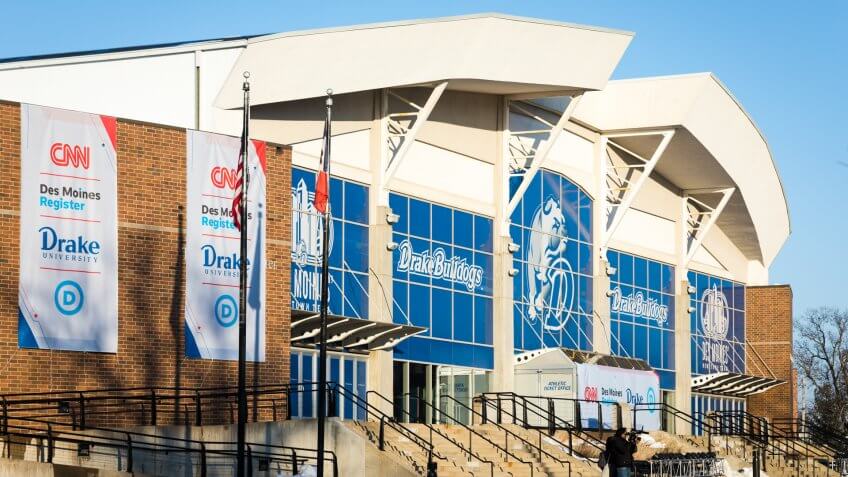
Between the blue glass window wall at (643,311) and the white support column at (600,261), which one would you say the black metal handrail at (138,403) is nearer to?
the white support column at (600,261)

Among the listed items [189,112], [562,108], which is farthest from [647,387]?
[189,112]

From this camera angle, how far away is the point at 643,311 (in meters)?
57.4

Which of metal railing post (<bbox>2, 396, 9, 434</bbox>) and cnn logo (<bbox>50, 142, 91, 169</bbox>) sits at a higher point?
cnn logo (<bbox>50, 142, 91, 169</bbox>)

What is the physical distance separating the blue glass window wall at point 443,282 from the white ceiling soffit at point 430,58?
4019 millimetres

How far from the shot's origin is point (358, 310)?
41.2 metres

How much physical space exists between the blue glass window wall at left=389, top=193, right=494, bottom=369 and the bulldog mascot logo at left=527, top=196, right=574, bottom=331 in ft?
9.19

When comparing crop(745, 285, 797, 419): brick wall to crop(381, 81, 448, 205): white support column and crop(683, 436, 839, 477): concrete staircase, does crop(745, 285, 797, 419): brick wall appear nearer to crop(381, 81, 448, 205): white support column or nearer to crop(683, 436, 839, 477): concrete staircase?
crop(683, 436, 839, 477): concrete staircase

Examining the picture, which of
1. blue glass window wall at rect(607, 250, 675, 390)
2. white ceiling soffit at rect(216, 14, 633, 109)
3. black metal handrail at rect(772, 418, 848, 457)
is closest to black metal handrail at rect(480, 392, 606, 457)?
white ceiling soffit at rect(216, 14, 633, 109)

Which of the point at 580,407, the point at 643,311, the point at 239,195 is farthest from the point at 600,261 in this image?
the point at 239,195

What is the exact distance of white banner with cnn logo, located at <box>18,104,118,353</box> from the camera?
98.2ft

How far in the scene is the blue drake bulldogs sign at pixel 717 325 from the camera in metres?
62.1

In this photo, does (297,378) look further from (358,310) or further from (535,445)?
(535,445)

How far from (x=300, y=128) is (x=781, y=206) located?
97.4 feet

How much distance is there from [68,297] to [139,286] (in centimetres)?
165
